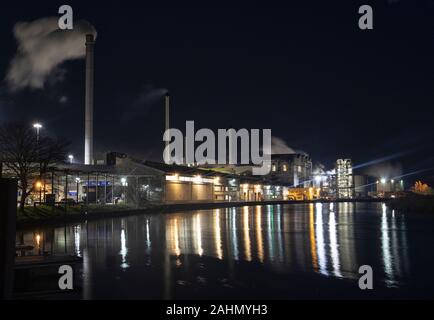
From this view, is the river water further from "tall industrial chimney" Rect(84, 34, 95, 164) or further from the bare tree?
"tall industrial chimney" Rect(84, 34, 95, 164)

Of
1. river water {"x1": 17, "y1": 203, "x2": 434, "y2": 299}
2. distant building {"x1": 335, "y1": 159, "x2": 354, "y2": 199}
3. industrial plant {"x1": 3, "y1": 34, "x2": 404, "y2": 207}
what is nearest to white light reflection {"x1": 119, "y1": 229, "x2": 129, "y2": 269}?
river water {"x1": 17, "y1": 203, "x2": 434, "y2": 299}

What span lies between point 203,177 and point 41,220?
164 feet

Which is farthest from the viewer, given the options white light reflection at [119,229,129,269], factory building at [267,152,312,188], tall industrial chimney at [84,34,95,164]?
factory building at [267,152,312,188]

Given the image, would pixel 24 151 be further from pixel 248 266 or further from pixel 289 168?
pixel 289 168

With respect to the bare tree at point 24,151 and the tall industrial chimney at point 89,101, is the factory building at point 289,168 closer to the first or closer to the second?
the tall industrial chimney at point 89,101

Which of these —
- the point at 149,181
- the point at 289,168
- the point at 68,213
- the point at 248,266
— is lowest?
the point at 248,266

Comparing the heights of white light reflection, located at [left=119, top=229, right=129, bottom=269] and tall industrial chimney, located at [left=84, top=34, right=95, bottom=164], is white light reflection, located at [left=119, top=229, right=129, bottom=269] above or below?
below

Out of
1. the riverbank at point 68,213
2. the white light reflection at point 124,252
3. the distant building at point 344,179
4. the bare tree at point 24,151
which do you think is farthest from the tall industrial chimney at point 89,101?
the distant building at point 344,179

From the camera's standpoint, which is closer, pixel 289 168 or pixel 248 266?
pixel 248 266

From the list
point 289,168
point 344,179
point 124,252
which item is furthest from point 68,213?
point 344,179

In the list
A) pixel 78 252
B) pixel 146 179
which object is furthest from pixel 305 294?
pixel 146 179

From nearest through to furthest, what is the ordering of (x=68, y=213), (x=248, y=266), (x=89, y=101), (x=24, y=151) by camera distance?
(x=248, y=266)
(x=24, y=151)
(x=68, y=213)
(x=89, y=101)

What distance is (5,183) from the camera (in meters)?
7.51

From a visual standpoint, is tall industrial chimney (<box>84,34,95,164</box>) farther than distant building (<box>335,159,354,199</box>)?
No
